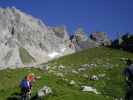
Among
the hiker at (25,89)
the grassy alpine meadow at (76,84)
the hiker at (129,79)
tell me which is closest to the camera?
the hiker at (129,79)

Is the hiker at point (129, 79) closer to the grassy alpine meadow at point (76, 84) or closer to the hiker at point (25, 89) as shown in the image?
the grassy alpine meadow at point (76, 84)

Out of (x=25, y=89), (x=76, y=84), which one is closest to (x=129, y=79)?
(x=25, y=89)

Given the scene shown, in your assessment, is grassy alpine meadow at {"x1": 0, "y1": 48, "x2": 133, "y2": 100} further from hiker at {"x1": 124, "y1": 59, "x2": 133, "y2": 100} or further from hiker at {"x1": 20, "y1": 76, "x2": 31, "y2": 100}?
hiker at {"x1": 124, "y1": 59, "x2": 133, "y2": 100}

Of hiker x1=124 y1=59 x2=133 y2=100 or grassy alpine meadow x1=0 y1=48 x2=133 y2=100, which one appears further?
grassy alpine meadow x1=0 y1=48 x2=133 y2=100

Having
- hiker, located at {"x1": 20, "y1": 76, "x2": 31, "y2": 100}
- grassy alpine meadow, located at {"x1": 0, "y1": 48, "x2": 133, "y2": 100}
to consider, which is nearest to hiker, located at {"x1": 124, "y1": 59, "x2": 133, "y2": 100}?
grassy alpine meadow, located at {"x1": 0, "y1": 48, "x2": 133, "y2": 100}

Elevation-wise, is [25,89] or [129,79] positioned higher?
[129,79]

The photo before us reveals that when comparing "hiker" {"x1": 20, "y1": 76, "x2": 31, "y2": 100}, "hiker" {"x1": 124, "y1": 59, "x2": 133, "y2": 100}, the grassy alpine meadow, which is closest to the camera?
"hiker" {"x1": 124, "y1": 59, "x2": 133, "y2": 100}

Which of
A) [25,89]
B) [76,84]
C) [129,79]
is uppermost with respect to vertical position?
[129,79]

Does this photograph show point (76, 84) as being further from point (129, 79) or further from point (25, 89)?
point (129, 79)

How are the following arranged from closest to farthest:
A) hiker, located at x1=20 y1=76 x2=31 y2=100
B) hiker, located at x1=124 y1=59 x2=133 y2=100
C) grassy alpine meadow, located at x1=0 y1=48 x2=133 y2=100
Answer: hiker, located at x1=124 y1=59 x2=133 y2=100 < hiker, located at x1=20 y1=76 x2=31 y2=100 < grassy alpine meadow, located at x1=0 y1=48 x2=133 y2=100

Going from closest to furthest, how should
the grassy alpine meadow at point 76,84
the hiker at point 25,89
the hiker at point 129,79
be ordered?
1. the hiker at point 129,79
2. the hiker at point 25,89
3. the grassy alpine meadow at point 76,84

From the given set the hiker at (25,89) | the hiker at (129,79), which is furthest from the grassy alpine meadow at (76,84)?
the hiker at (129,79)

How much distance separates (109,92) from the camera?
156 ft

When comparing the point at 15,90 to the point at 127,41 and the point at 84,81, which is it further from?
the point at 127,41
